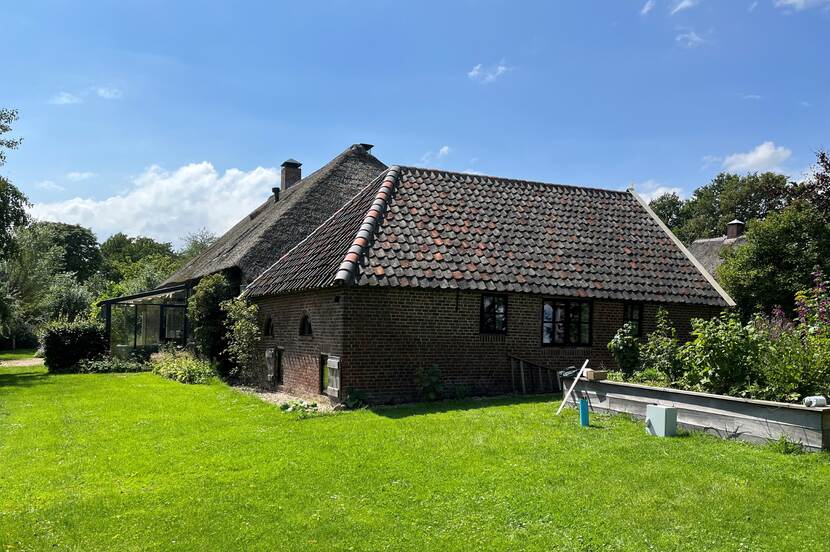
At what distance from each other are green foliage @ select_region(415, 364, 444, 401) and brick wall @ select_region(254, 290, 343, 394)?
1.88 meters

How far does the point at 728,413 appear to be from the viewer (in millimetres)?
9156

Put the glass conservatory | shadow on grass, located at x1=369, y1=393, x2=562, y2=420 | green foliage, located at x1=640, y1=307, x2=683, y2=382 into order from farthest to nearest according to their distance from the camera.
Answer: the glass conservatory
shadow on grass, located at x1=369, y1=393, x2=562, y2=420
green foliage, located at x1=640, y1=307, x2=683, y2=382

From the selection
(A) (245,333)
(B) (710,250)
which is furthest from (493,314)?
(B) (710,250)

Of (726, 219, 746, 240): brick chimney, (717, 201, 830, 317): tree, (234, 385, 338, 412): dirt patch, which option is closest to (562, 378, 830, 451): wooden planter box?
(234, 385, 338, 412): dirt patch

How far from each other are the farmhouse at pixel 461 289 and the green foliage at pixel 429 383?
4cm

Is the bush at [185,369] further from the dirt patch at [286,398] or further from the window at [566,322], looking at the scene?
the window at [566,322]

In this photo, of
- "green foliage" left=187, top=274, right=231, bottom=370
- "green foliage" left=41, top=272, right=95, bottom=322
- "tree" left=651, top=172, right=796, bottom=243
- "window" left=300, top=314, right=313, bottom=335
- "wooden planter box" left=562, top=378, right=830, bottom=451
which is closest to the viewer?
"wooden planter box" left=562, top=378, right=830, bottom=451

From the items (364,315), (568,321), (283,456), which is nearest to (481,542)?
(283,456)

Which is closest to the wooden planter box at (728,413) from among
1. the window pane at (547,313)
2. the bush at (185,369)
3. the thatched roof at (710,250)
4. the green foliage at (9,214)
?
the window pane at (547,313)

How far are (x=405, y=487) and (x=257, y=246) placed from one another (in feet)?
50.5

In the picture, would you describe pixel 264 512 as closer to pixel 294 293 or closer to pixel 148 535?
pixel 148 535

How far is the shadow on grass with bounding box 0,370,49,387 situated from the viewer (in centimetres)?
→ 1983

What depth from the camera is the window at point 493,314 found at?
49.3ft

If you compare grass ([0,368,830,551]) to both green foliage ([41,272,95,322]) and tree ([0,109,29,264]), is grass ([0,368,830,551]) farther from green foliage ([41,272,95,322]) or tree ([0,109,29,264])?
green foliage ([41,272,95,322])
